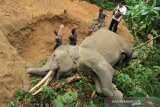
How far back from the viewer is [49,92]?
23.7 ft

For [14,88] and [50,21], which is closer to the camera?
[14,88]

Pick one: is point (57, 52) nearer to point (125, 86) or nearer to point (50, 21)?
point (125, 86)

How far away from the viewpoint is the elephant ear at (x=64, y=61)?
25.9 feet

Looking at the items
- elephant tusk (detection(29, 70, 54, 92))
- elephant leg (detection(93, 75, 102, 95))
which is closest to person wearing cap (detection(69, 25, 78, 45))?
elephant leg (detection(93, 75, 102, 95))

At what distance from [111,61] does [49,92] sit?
198 centimetres

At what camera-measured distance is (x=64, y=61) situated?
793cm

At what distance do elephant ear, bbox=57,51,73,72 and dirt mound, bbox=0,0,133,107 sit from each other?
0.67 meters

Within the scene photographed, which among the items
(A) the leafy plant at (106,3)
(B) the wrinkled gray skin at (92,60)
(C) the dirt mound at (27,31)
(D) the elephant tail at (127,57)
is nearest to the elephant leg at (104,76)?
(B) the wrinkled gray skin at (92,60)

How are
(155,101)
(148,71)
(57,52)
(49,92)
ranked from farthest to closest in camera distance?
(148,71) → (57,52) → (49,92) → (155,101)

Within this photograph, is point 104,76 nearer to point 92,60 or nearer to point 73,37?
point 92,60

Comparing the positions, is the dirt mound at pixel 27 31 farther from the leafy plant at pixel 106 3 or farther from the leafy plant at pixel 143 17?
the leafy plant at pixel 106 3

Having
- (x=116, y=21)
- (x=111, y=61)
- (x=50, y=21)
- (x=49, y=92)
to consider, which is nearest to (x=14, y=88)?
(x=49, y=92)

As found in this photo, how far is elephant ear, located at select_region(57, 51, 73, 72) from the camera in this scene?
789cm

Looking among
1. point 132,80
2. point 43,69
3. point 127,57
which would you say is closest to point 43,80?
point 43,69
